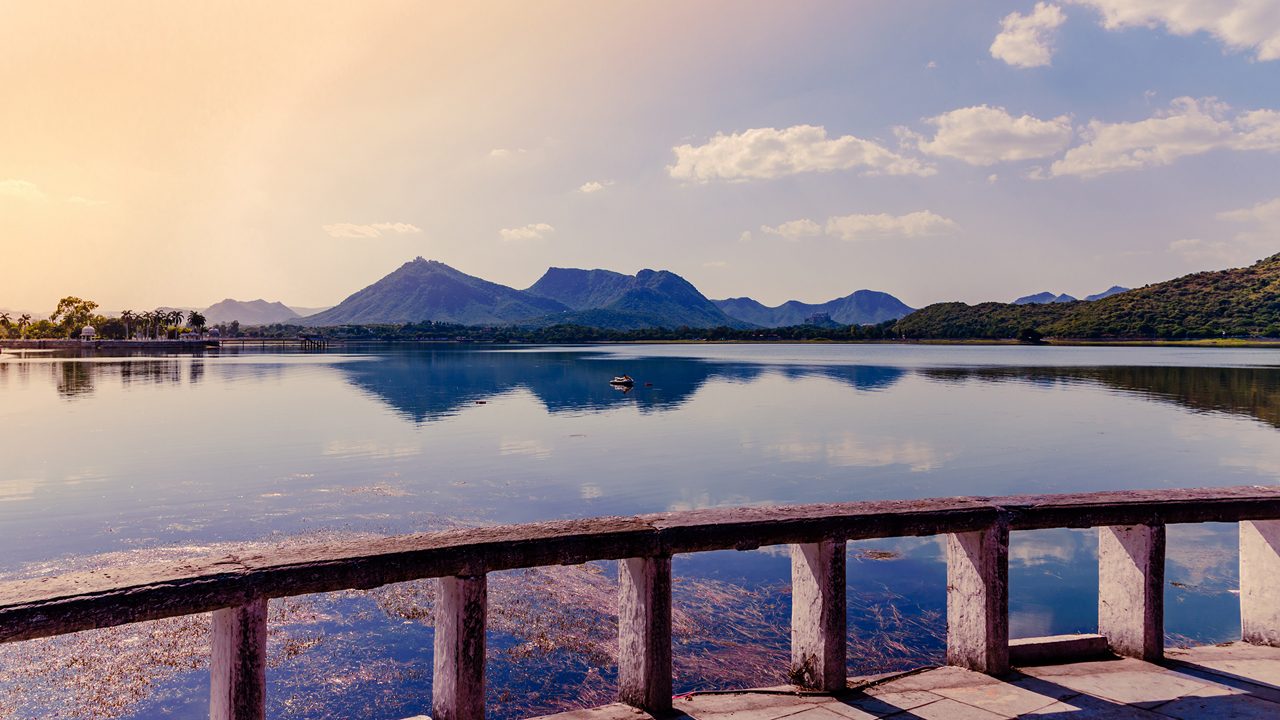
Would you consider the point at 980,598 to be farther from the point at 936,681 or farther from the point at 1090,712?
the point at 1090,712

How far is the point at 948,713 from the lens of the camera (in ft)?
17.2

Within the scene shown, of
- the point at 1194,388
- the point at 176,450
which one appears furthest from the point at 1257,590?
the point at 1194,388

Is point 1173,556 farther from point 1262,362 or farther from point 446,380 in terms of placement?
point 1262,362

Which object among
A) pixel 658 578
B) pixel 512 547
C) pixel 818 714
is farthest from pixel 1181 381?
pixel 512 547

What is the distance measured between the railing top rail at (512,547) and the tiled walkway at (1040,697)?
1.13 m

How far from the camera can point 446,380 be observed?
335 feet

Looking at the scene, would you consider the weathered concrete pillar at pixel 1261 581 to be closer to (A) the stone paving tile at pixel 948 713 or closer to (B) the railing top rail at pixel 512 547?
(B) the railing top rail at pixel 512 547

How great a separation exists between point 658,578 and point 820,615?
131cm

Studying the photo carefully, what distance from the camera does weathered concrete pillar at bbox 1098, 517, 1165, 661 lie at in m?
6.20

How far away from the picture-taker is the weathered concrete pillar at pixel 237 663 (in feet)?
13.6

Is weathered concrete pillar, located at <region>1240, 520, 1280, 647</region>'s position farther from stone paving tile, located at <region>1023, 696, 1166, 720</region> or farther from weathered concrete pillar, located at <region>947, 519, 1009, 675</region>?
weathered concrete pillar, located at <region>947, 519, 1009, 675</region>

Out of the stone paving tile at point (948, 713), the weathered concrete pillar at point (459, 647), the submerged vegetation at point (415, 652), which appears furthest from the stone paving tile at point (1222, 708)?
the submerged vegetation at point (415, 652)

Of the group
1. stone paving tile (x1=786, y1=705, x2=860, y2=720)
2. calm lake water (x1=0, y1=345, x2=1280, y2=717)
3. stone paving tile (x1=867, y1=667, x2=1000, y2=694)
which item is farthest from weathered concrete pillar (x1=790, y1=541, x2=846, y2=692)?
calm lake water (x1=0, y1=345, x2=1280, y2=717)

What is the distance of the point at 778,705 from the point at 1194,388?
95876 millimetres
